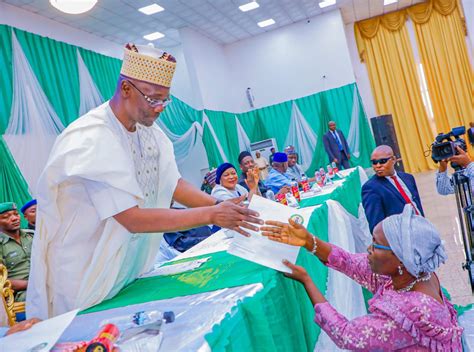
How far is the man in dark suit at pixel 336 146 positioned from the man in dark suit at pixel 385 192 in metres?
6.89

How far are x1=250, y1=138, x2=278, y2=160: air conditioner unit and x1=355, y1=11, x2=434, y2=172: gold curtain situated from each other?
3.56m

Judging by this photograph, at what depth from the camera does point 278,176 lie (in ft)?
21.5

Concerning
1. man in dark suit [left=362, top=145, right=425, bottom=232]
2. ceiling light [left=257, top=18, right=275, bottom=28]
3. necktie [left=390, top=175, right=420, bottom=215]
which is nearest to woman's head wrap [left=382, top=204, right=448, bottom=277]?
man in dark suit [left=362, top=145, right=425, bottom=232]

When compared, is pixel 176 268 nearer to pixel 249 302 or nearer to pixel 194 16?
pixel 249 302

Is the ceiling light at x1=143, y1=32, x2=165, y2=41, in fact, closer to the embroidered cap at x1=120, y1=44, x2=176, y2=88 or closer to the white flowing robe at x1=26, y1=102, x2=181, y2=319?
the embroidered cap at x1=120, y1=44, x2=176, y2=88

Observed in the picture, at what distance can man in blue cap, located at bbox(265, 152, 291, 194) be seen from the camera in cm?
639

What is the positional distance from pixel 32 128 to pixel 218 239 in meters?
3.83

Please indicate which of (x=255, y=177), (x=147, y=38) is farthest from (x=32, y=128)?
(x=147, y=38)

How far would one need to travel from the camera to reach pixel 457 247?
14.7 ft

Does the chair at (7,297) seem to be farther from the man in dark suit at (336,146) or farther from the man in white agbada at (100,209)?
the man in dark suit at (336,146)

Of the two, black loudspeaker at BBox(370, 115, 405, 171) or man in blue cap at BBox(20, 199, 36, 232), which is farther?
black loudspeaker at BBox(370, 115, 405, 171)

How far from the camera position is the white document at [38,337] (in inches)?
40.8

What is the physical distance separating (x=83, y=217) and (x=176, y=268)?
1.71ft

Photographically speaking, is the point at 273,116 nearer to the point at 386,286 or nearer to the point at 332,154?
the point at 332,154
